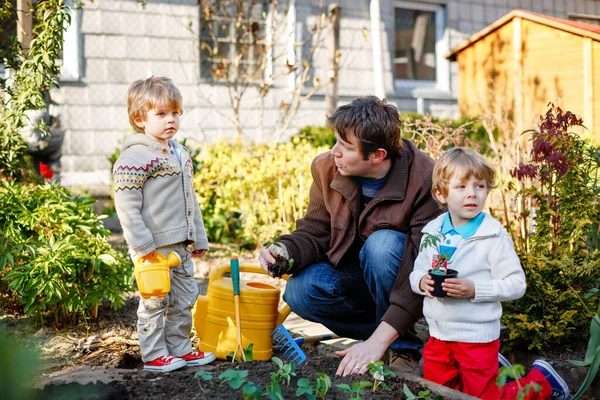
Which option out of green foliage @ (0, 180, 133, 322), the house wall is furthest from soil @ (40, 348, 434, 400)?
the house wall

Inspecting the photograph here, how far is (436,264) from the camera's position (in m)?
2.52

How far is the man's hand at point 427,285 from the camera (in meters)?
2.42

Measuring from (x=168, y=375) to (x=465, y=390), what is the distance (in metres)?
1.06

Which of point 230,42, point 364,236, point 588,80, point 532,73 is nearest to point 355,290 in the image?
point 364,236

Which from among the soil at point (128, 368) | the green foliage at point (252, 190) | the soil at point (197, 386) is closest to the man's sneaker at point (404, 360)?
the soil at point (128, 368)

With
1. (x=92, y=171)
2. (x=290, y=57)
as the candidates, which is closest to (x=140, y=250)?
(x=92, y=171)

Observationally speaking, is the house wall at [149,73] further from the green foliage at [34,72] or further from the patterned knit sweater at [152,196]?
the patterned knit sweater at [152,196]

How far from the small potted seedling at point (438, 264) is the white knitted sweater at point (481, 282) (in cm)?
4

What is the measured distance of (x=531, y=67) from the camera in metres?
8.94

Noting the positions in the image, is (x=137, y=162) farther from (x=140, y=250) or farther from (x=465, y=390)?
(x=465, y=390)

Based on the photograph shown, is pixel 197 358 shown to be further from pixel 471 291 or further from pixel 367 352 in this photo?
pixel 471 291

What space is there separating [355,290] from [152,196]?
944 millimetres

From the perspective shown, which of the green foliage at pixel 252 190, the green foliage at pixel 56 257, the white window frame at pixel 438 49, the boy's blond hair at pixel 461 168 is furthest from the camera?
the white window frame at pixel 438 49

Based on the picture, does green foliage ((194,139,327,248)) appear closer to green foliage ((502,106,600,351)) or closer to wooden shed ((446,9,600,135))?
green foliage ((502,106,600,351))
